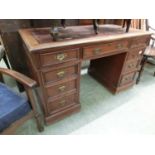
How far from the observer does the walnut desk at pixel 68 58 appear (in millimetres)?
978

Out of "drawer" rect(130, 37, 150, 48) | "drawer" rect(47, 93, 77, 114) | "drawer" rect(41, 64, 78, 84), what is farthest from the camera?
"drawer" rect(130, 37, 150, 48)

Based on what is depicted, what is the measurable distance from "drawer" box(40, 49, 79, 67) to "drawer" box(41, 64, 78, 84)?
7 cm

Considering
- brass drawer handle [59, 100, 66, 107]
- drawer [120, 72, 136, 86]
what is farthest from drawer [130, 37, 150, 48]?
brass drawer handle [59, 100, 66, 107]

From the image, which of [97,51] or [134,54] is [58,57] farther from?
[134,54]

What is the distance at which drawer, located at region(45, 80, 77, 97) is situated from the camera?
1162mm

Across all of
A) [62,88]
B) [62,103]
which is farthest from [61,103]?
[62,88]

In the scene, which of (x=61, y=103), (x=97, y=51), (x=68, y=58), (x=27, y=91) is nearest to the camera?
(x=27, y=91)

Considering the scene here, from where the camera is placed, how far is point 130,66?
163cm

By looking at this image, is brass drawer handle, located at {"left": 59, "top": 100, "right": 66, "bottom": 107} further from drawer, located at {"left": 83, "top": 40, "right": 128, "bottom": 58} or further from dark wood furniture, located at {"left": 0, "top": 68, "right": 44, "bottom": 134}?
drawer, located at {"left": 83, "top": 40, "right": 128, "bottom": 58}

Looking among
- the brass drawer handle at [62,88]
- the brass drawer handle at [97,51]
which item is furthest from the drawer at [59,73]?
the brass drawer handle at [97,51]

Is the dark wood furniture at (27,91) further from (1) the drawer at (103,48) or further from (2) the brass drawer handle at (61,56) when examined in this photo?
A: (1) the drawer at (103,48)

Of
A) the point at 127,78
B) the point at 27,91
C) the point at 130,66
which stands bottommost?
the point at 127,78

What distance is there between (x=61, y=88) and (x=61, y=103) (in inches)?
7.7
